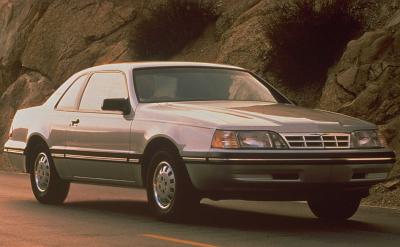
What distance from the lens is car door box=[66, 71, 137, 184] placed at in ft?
36.7

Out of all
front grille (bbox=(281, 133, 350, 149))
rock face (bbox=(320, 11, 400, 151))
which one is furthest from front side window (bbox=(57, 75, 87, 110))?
rock face (bbox=(320, 11, 400, 151))

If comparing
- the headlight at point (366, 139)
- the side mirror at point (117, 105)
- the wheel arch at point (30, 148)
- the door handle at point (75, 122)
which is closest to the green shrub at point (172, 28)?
the wheel arch at point (30, 148)

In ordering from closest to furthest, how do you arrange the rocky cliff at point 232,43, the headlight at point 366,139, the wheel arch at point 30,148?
the headlight at point 366,139 < the wheel arch at point 30,148 < the rocky cliff at point 232,43

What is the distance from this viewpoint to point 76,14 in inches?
1154

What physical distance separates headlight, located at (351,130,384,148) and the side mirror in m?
2.51

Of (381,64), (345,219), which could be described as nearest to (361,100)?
(381,64)

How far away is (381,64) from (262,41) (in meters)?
5.45

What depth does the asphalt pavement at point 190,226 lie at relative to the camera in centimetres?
909

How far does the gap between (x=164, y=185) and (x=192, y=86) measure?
1.49 meters

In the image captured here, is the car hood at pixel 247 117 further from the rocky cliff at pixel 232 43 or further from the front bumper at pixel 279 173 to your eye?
the rocky cliff at pixel 232 43

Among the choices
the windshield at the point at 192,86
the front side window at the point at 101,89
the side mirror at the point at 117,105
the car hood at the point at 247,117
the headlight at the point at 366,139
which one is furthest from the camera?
the front side window at the point at 101,89

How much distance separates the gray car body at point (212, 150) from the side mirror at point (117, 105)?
0.25ft

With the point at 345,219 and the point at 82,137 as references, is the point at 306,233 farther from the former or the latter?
the point at 82,137

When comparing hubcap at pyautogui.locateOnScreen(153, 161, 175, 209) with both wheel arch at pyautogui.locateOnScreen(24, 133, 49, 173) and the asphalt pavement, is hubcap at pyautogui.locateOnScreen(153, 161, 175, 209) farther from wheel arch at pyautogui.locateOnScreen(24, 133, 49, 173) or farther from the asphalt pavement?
wheel arch at pyautogui.locateOnScreen(24, 133, 49, 173)
